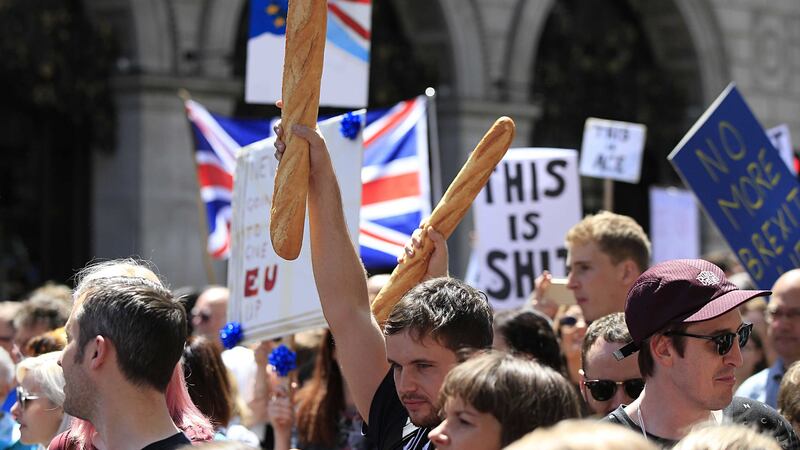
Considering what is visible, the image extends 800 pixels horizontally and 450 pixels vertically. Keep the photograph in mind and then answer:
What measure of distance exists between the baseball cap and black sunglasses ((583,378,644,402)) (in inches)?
19.8

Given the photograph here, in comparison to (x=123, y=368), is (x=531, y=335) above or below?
below

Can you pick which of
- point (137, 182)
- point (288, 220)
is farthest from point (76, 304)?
point (137, 182)

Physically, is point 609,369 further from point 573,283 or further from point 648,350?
point 573,283

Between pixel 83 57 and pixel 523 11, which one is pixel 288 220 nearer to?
pixel 83 57

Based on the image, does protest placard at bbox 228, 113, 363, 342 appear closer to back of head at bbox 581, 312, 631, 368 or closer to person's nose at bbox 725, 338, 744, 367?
back of head at bbox 581, 312, 631, 368

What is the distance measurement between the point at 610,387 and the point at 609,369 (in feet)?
0.18

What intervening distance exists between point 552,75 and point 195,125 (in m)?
7.33

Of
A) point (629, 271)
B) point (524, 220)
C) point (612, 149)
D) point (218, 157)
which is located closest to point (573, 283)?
point (629, 271)

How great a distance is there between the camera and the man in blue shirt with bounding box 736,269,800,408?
568 cm

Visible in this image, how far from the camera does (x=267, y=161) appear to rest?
5.79 m

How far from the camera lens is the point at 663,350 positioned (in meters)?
3.46

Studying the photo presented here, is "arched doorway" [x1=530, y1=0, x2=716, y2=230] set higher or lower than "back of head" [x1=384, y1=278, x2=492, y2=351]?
higher

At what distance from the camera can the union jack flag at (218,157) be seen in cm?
847

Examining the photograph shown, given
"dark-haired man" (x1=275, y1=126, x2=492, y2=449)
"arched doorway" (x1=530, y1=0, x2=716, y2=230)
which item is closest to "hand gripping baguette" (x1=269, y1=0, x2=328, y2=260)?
"dark-haired man" (x1=275, y1=126, x2=492, y2=449)
